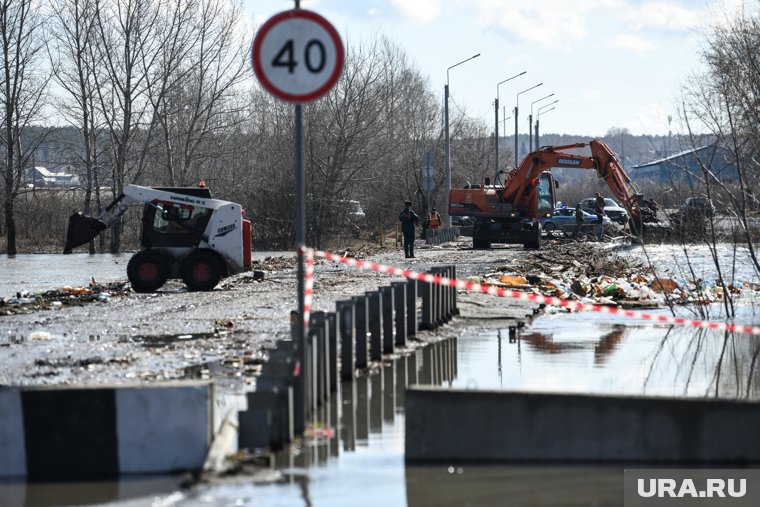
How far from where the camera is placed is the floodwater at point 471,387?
682 cm

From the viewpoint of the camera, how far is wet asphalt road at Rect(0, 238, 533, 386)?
39.0ft

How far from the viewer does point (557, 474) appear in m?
7.31

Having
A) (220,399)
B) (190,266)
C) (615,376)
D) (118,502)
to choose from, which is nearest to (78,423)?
(118,502)

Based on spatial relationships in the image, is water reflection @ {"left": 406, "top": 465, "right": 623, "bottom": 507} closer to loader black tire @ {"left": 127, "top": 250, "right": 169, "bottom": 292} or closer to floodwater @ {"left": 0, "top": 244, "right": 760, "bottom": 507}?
floodwater @ {"left": 0, "top": 244, "right": 760, "bottom": 507}

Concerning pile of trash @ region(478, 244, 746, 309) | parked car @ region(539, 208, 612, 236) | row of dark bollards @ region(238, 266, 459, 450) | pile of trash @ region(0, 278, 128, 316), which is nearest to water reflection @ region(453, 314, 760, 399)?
row of dark bollards @ region(238, 266, 459, 450)

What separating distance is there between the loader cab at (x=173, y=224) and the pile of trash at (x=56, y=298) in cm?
120

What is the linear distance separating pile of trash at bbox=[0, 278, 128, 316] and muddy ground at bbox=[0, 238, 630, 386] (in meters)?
0.03

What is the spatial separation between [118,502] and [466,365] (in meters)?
6.15

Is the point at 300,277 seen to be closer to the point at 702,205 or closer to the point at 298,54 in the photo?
the point at 298,54

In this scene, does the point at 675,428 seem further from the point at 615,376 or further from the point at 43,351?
the point at 43,351

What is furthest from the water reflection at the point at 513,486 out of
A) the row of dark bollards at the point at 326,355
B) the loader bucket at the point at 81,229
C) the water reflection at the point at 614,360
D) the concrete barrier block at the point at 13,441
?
the loader bucket at the point at 81,229

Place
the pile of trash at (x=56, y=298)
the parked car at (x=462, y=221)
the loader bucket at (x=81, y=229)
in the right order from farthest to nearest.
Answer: the parked car at (x=462, y=221), the loader bucket at (x=81, y=229), the pile of trash at (x=56, y=298)

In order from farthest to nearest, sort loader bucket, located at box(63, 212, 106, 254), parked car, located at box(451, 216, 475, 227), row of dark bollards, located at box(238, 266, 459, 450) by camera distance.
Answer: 1. parked car, located at box(451, 216, 475, 227)
2. loader bucket, located at box(63, 212, 106, 254)
3. row of dark bollards, located at box(238, 266, 459, 450)

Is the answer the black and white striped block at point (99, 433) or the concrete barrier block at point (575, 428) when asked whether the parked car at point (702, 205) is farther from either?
the black and white striped block at point (99, 433)
